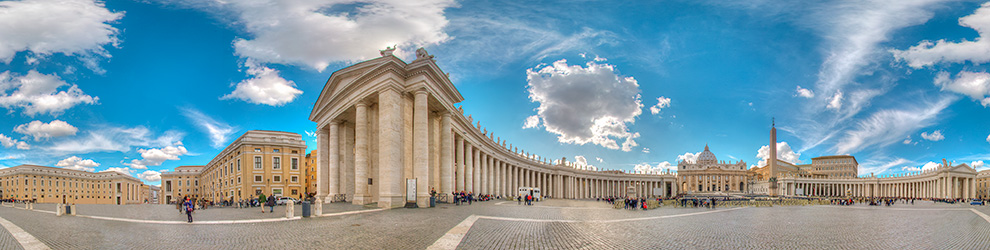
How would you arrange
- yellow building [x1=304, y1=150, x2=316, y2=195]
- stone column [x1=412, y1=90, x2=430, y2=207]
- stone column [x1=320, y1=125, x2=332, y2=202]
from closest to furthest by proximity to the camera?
stone column [x1=412, y1=90, x2=430, y2=207], stone column [x1=320, y1=125, x2=332, y2=202], yellow building [x1=304, y1=150, x2=316, y2=195]

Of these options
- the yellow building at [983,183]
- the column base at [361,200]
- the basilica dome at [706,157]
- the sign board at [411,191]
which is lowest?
the yellow building at [983,183]

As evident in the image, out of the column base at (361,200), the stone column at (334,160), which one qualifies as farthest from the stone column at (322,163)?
the column base at (361,200)

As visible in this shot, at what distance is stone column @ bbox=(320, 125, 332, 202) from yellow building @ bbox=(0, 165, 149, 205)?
7243 cm

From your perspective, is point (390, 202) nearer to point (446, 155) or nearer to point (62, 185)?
point (446, 155)

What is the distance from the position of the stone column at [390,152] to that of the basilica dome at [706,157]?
169 m

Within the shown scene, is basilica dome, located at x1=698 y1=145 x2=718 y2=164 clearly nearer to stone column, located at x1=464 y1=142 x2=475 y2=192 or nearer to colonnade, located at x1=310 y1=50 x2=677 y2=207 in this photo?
colonnade, located at x1=310 y1=50 x2=677 y2=207

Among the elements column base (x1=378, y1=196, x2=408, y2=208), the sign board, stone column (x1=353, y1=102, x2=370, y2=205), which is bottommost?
column base (x1=378, y1=196, x2=408, y2=208)

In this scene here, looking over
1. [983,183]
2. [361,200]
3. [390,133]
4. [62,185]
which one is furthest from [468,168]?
[983,183]

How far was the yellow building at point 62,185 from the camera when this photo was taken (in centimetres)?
9012

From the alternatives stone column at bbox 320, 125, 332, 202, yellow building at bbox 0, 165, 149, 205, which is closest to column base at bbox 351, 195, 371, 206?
stone column at bbox 320, 125, 332, 202

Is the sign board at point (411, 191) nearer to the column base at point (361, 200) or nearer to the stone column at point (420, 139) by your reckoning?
the stone column at point (420, 139)

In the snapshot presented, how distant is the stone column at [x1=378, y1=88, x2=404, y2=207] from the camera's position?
2684 cm

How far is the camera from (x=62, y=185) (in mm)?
99812

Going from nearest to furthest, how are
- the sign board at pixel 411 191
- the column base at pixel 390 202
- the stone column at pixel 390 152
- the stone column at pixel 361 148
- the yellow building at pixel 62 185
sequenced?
the column base at pixel 390 202 → the sign board at pixel 411 191 → the stone column at pixel 390 152 → the stone column at pixel 361 148 → the yellow building at pixel 62 185
